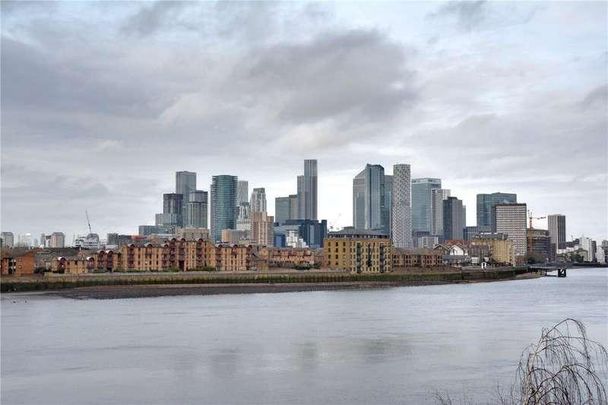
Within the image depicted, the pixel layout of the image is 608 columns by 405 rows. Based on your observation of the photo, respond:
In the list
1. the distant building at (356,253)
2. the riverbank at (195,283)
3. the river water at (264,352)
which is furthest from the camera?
the distant building at (356,253)

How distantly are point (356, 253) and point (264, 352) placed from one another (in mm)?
130342

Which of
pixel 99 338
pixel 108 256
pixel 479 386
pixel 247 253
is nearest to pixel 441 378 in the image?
pixel 479 386

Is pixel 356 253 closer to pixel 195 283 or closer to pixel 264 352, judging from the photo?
pixel 195 283

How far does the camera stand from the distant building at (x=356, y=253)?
578ft

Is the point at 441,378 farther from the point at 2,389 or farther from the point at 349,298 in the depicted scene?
the point at 349,298

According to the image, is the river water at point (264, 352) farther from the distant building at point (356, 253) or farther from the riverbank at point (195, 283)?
the distant building at point (356, 253)

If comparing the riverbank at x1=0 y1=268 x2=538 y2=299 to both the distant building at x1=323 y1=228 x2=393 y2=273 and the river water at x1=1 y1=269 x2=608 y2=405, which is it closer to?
Answer: the distant building at x1=323 y1=228 x2=393 y2=273

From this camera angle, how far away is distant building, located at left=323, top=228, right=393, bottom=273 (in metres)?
176

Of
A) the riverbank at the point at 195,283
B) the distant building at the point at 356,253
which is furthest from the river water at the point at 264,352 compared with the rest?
the distant building at the point at 356,253

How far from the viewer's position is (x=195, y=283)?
458ft

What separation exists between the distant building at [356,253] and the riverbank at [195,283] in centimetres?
716

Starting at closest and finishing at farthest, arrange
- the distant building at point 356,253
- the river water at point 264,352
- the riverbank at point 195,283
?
the river water at point 264,352 < the riverbank at point 195,283 < the distant building at point 356,253

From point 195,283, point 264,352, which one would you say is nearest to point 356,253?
point 195,283

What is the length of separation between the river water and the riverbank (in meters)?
36.8
